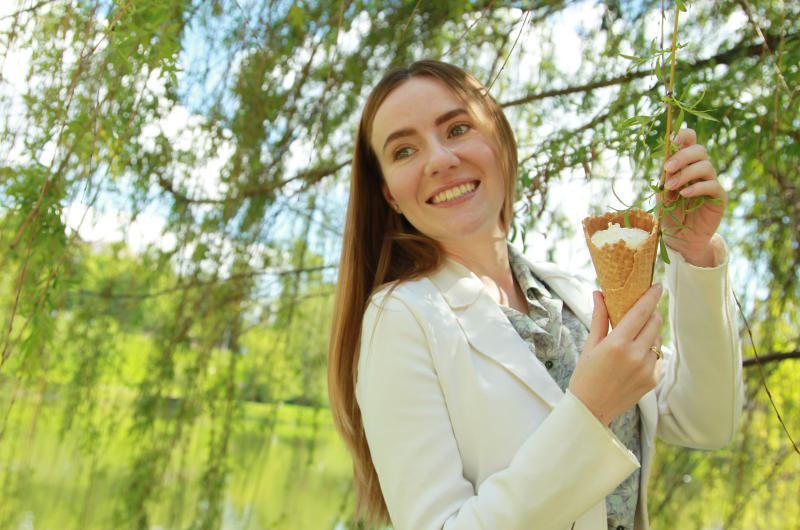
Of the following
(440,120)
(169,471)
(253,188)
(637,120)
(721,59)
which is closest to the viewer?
(637,120)

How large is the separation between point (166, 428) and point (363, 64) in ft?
4.36

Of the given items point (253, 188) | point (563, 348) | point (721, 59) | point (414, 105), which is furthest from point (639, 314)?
point (253, 188)

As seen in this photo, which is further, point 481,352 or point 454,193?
point 454,193

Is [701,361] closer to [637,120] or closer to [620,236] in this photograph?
[620,236]

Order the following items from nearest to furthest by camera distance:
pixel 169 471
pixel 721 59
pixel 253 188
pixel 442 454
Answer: pixel 442 454
pixel 721 59
pixel 253 188
pixel 169 471

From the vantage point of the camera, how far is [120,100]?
60.1 inches

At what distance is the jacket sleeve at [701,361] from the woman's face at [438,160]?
0.32 metres

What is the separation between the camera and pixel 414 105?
115 centimetres

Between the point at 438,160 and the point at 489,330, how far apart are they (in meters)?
0.29

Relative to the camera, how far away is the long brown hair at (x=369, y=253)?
1.16 meters

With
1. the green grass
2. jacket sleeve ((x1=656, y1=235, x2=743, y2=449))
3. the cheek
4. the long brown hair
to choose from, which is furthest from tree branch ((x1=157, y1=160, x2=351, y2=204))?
jacket sleeve ((x1=656, y1=235, x2=743, y2=449))

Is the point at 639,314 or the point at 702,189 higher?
the point at 702,189

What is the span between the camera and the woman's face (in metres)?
1.14

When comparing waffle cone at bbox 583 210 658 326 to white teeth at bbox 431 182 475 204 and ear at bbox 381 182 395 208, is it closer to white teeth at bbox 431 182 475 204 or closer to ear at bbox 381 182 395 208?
white teeth at bbox 431 182 475 204
